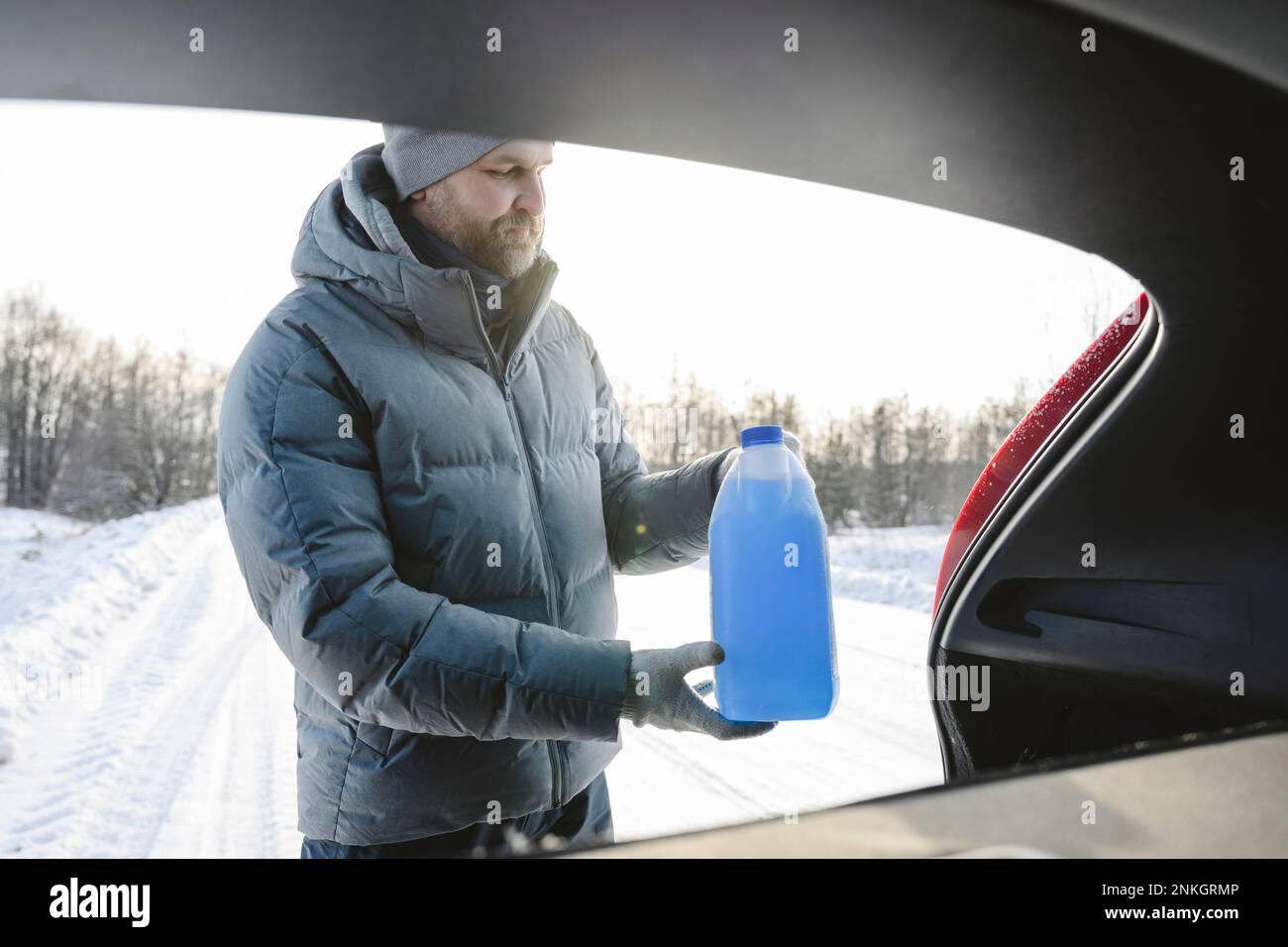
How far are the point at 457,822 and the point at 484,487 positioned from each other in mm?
638

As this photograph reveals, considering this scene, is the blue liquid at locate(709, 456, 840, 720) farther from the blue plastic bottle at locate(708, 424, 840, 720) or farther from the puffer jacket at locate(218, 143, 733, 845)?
the puffer jacket at locate(218, 143, 733, 845)

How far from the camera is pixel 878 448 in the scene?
1494 centimetres

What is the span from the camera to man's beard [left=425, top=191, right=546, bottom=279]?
5.75 ft

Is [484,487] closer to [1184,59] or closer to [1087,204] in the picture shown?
[1087,204]

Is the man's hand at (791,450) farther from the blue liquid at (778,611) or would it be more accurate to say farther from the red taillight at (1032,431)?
the red taillight at (1032,431)

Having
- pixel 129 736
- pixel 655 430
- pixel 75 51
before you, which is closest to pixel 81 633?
pixel 129 736

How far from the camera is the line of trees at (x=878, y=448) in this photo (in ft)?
45.5

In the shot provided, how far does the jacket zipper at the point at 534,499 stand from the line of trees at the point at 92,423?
2629cm

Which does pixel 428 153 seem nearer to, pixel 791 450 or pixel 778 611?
pixel 791 450

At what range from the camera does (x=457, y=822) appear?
1540 mm

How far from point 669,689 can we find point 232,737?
405 cm

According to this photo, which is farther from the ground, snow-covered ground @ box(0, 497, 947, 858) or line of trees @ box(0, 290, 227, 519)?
line of trees @ box(0, 290, 227, 519)

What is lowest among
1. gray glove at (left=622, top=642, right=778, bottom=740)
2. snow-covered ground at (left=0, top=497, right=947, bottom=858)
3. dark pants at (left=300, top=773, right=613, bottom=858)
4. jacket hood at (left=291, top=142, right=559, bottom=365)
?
snow-covered ground at (left=0, top=497, right=947, bottom=858)

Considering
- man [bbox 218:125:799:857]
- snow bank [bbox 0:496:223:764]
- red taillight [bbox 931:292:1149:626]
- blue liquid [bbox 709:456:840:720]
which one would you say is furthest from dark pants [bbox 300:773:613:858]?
snow bank [bbox 0:496:223:764]
